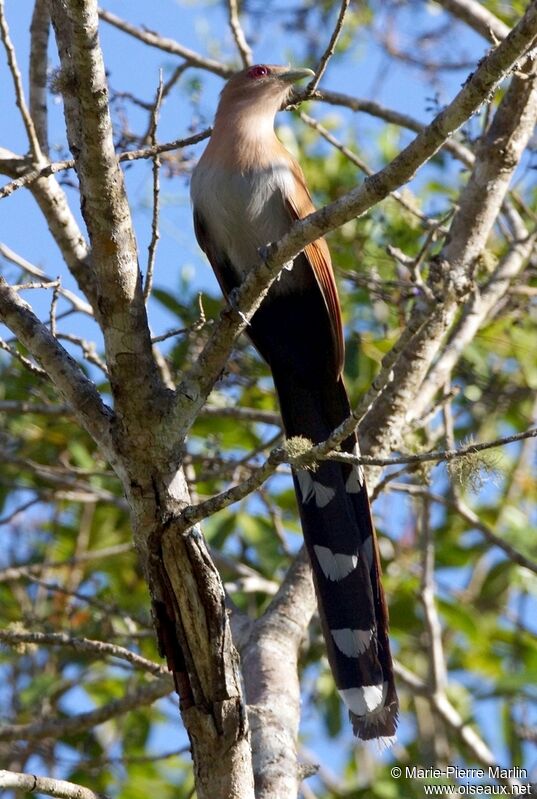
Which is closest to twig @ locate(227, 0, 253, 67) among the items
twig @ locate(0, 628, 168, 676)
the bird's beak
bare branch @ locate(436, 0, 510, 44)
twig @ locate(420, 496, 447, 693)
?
the bird's beak

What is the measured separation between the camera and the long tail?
11.2 feet

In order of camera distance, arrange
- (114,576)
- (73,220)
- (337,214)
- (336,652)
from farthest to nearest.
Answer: (114,576), (73,220), (336,652), (337,214)

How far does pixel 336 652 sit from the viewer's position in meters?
3.52

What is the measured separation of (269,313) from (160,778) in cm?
283

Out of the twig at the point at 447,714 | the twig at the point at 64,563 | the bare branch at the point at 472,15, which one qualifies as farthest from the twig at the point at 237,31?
the twig at the point at 447,714

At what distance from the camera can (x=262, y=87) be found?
453 cm

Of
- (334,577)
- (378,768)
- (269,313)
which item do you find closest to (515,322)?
(269,313)

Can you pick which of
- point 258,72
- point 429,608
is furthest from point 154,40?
point 429,608

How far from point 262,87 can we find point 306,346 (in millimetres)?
1167

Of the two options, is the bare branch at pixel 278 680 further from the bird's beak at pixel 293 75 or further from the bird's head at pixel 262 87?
the bird's beak at pixel 293 75

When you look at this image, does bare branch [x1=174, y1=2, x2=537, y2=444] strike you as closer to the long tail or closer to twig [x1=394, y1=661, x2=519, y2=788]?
the long tail

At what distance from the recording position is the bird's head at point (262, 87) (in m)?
4.48

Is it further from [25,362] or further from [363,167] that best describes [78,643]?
[363,167]

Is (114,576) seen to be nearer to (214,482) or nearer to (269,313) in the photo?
(214,482)
